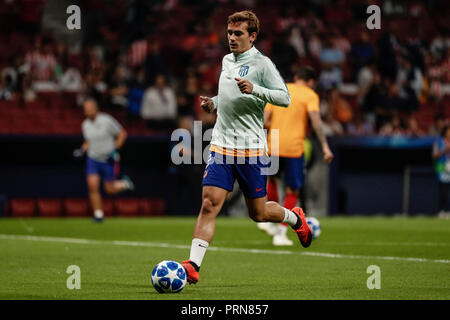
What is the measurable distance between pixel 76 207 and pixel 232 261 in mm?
10918

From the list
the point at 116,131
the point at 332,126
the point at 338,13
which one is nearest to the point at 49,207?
the point at 116,131

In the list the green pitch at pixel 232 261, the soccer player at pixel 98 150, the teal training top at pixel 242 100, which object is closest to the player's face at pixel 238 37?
the teal training top at pixel 242 100

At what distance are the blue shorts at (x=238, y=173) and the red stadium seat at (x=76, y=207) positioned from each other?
13.1 meters

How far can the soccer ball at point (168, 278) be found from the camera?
814cm

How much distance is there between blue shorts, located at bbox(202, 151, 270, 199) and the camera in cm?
869

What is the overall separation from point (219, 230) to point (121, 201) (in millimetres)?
5502

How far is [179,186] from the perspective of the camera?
22.1m

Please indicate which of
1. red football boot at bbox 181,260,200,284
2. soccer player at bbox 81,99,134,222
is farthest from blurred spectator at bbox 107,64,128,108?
red football boot at bbox 181,260,200,284

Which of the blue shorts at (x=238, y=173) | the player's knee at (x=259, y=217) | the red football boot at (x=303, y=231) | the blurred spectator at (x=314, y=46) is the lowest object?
the red football boot at (x=303, y=231)

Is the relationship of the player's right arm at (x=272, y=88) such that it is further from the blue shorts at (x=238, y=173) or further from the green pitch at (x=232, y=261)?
the green pitch at (x=232, y=261)

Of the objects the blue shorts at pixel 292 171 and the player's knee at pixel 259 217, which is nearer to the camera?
the player's knee at pixel 259 217

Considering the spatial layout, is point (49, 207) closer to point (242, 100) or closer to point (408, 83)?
point (408, 83)
